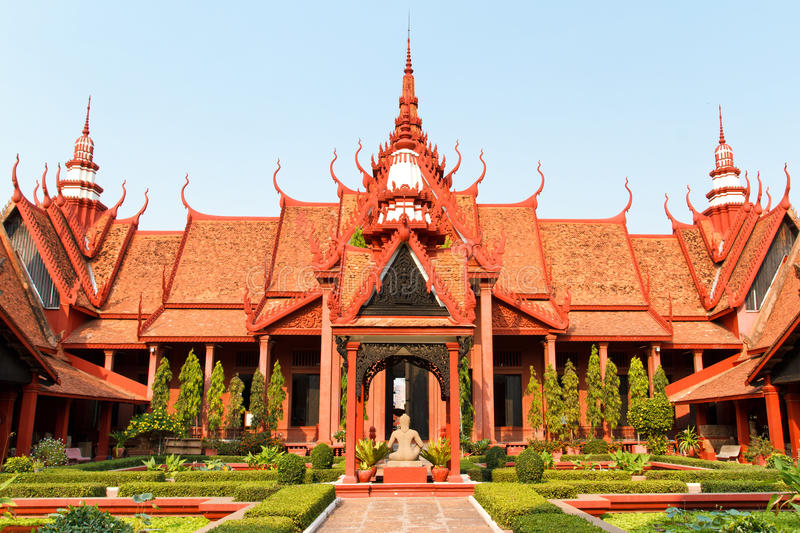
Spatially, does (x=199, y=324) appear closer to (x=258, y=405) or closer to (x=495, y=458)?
(x=258, y=405)

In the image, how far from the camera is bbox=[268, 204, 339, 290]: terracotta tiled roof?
24.8m

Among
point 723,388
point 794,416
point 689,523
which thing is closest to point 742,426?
point 723,388

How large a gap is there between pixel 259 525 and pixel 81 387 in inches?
523

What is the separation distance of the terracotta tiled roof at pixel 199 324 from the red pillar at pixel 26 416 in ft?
24.8

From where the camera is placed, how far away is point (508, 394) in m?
24.0

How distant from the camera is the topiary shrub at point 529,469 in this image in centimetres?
1162

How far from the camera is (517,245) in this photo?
2636cm

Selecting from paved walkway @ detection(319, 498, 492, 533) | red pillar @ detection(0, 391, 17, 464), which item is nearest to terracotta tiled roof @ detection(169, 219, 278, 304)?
red pillar @ detection(0, 391, 17, 464)

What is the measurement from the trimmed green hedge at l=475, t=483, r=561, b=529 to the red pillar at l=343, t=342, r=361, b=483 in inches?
103

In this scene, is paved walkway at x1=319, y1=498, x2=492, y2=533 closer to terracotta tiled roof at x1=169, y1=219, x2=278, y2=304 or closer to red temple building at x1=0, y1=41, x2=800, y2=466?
red temple building at x1=0, y1=41, x2=800, y2=466

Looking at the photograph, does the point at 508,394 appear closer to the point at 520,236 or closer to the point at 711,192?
the point at 520,236

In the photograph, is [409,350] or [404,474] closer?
[404,474]

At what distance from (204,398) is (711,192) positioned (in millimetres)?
23125

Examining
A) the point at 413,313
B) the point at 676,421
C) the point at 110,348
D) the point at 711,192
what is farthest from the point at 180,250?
the point at 711,192
